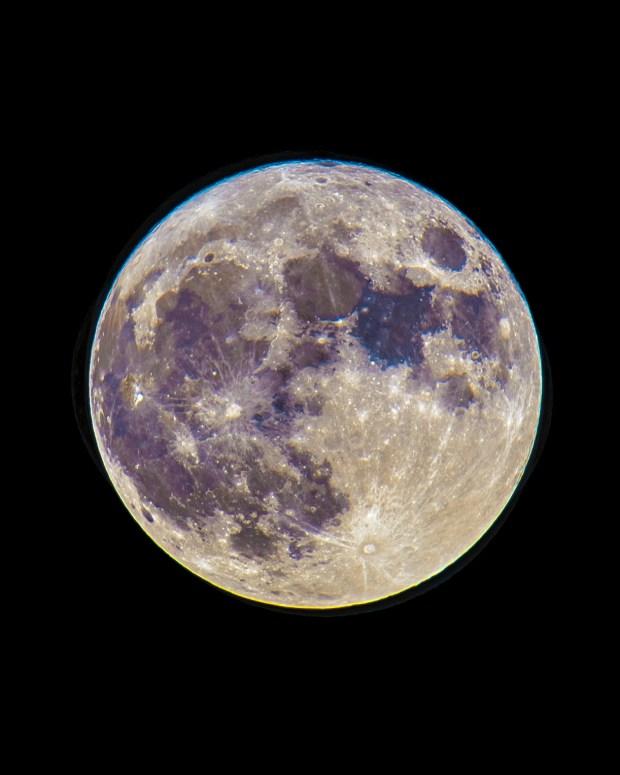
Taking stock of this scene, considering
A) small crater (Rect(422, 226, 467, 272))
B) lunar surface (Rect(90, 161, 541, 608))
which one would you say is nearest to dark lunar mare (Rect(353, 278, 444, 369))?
lunar surface (Rect(90, 161, 541, 608))

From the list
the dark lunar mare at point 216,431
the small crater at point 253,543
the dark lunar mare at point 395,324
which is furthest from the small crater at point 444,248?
the small crater at point 253,543

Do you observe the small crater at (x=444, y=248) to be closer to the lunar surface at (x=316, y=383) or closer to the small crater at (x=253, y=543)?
the lunar surface at (x=316, y=383)

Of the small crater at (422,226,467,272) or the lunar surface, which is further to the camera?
the small crater at (422,226,467,272)

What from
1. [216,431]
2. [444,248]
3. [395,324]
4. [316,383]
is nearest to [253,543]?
[216,431]

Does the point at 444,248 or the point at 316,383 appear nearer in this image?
the point at 316,383

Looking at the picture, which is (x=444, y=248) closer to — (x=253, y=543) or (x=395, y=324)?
(x=395, y=324)

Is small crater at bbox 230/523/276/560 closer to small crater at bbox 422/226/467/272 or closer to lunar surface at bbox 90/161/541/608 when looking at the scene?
lunar surface at bbox 90/161/541/608

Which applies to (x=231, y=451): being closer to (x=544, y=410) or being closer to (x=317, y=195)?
(x=317, y=195)

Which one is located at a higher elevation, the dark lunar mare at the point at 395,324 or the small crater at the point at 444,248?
the small crater at the point at 444,248

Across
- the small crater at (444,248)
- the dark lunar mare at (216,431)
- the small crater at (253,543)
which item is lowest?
the small crater at (253,543)
